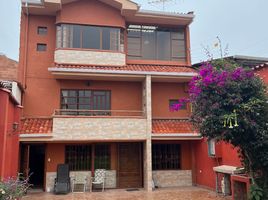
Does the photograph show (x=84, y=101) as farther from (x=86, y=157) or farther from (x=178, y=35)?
(x=178, y=35)

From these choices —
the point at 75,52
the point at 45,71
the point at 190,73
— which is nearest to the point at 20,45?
the point at 45,71

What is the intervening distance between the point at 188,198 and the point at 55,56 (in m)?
9.91

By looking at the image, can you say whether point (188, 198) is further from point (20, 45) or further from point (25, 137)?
point (20, 45)

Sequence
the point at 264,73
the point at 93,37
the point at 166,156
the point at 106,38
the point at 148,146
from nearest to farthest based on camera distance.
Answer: the point at 264,73 < the point at 148,146 < the point at 93,37 < the point at 106,38 < the point at 166,156

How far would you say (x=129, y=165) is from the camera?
16.5 meters

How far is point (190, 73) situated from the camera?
53.1 feet

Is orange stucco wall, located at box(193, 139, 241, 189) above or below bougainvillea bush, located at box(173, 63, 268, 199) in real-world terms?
below

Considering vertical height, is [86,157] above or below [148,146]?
below

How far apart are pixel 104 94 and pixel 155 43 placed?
4663mm

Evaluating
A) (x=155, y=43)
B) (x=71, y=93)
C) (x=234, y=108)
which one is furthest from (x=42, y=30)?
(x=234, y=108)

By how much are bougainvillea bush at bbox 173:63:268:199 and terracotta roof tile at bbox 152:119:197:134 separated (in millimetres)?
6090

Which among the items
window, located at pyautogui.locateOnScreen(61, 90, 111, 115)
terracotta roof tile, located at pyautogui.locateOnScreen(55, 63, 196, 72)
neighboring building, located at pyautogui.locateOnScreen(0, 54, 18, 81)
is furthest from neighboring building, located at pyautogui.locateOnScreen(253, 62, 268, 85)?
neighboring building, located at pyautogui.locateOnScreen(0, 54, 18, 81)

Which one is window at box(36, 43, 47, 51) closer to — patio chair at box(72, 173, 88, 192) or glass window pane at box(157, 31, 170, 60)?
glass window pane at box(157, 31, 170, 60)

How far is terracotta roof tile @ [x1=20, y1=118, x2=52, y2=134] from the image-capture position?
14.2 metres
